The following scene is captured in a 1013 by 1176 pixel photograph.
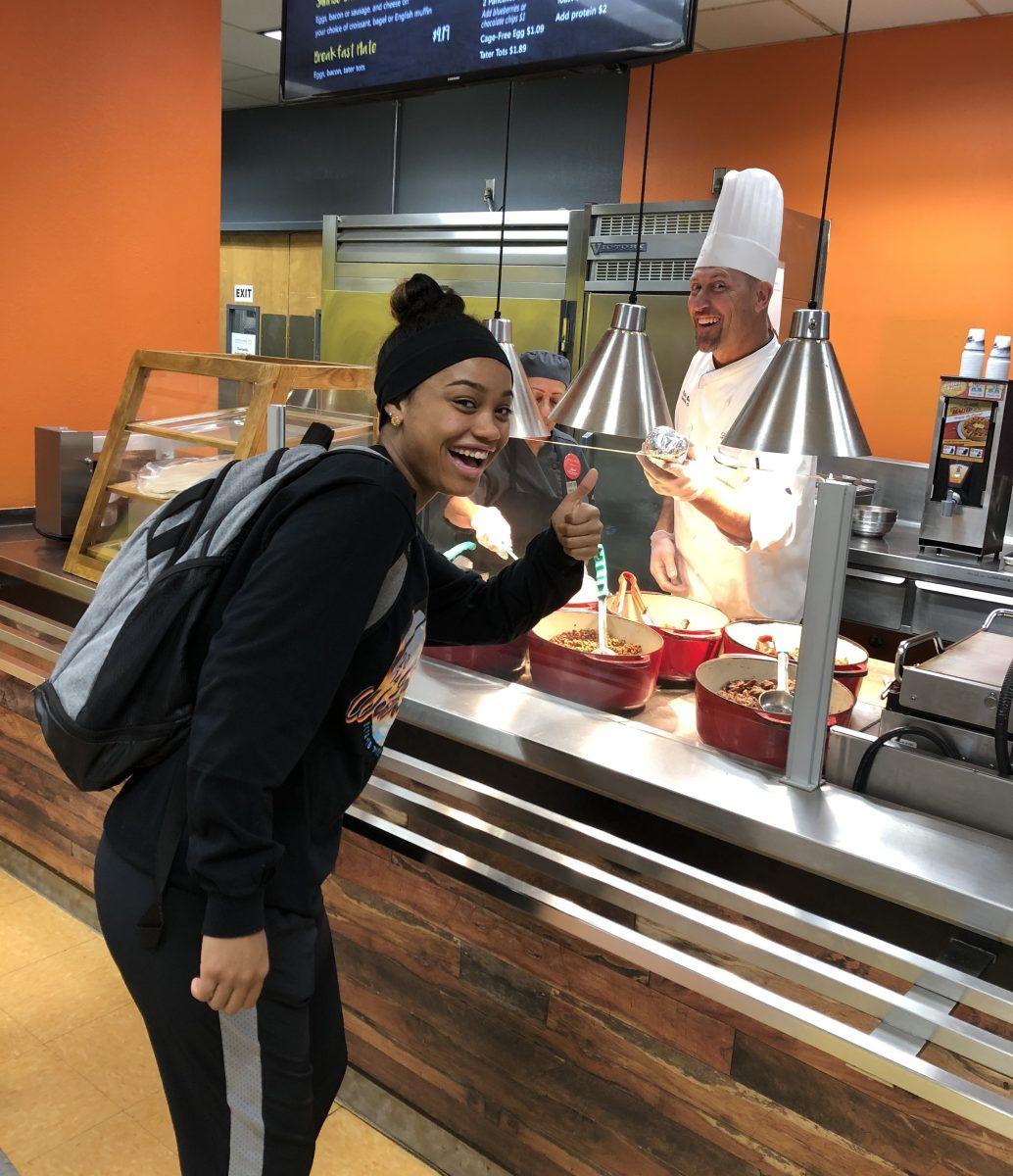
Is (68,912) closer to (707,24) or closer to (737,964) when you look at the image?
(737,964)

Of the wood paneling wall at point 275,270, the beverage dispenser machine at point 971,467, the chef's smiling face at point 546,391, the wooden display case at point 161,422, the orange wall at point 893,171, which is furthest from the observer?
the wood paneling wall at point 275,270

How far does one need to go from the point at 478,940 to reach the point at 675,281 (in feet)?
9.97

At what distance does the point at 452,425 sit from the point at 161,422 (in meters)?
1.55

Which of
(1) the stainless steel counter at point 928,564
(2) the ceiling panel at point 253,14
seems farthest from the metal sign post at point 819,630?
(2) the ceiling panel at point 253,14

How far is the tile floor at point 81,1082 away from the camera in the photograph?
1.98 metres

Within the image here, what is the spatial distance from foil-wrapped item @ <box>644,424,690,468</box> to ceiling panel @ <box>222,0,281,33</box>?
418cm

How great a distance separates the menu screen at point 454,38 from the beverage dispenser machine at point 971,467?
201 centimetres

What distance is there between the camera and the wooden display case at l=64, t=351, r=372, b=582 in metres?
2.46

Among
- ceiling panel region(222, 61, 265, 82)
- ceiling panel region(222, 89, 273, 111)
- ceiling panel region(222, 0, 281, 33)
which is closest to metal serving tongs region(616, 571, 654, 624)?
ceiling panel region(222, 0, 281, 33)

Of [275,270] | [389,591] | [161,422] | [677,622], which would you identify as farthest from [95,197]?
[275,270]

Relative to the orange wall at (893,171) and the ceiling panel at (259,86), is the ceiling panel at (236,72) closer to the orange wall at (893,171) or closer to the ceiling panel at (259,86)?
the ceiling panel at (259,86)

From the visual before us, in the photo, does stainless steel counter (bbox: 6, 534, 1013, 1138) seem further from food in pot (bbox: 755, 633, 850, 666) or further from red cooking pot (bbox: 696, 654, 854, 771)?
food in pot (bbox: 755, 633, 850, 666)

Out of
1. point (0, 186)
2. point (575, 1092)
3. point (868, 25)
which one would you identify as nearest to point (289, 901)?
point (575, 1092)

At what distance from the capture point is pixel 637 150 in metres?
5.27
